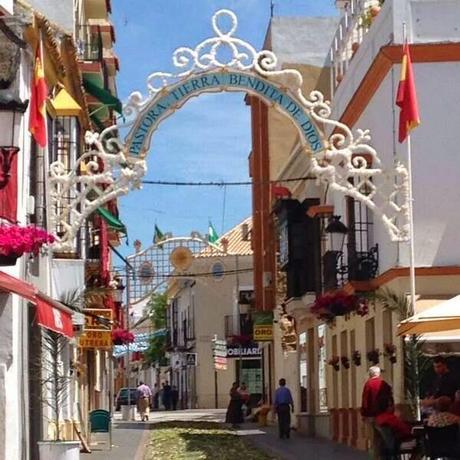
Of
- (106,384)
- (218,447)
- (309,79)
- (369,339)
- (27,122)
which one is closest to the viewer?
(27,122)

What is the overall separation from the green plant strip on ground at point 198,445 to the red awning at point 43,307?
301 inches

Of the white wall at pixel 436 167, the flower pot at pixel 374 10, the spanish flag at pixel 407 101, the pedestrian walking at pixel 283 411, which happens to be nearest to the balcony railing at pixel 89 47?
the flower pot at pixel 374 10

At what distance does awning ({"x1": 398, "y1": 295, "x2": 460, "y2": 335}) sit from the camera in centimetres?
1586

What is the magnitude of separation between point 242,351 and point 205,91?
146 feet

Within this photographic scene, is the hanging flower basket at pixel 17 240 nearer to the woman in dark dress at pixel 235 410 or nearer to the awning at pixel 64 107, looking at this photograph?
the awning at pixel 64 107

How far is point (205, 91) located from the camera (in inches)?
895

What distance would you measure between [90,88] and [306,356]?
A: 11.5m

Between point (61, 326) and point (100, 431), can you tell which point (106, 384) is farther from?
point (61, 326)

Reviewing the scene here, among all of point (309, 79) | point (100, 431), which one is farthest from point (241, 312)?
point (100, 431)

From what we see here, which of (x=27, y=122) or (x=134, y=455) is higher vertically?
(x=27, y=122)

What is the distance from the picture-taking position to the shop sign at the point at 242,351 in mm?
66188

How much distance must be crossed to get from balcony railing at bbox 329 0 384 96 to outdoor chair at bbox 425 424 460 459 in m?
12.3

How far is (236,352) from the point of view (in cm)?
6644

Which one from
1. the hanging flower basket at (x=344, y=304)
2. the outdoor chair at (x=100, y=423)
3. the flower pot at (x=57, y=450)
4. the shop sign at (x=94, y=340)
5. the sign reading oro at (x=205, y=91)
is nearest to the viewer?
the flower pot at (x=57, y=450)
